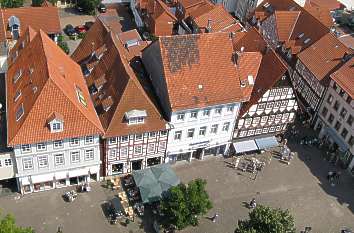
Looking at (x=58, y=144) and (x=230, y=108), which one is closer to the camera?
(x=58, y=144)

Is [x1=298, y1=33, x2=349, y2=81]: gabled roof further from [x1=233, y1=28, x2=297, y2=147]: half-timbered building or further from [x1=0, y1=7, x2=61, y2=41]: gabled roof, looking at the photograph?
[x1=0, y1=7, x2=61, y2=41]: gabled roof

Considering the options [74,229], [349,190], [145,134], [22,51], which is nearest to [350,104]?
[349,190]


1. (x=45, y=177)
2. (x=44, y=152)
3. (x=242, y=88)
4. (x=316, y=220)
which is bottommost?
(x=316, y=220)

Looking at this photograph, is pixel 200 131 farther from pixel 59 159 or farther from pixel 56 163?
pixel 56 163

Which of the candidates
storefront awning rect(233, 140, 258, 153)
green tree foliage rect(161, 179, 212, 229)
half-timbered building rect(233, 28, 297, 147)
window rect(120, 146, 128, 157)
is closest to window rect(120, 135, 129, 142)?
window rect(120, 146, 128, 157)


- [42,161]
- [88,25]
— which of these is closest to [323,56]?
[88,25]

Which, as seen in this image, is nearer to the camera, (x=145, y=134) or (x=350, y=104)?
(x=145, y=134)

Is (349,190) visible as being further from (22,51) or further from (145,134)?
(22,51)
